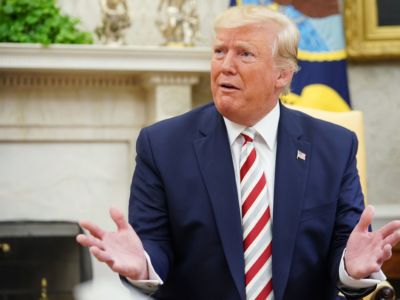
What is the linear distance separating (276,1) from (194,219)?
9.85 feet

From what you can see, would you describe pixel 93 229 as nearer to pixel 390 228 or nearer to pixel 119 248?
pixel 119 248

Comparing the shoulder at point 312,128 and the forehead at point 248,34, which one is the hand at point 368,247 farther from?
the forehead at point 248,34

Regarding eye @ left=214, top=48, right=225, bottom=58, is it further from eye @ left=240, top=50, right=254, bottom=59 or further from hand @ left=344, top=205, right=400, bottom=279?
hand @ left=344, top=205, right=400, bottom=279

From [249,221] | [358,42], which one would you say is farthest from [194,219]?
[358,42]

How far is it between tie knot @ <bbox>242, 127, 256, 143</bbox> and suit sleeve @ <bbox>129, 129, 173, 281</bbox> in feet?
0.93

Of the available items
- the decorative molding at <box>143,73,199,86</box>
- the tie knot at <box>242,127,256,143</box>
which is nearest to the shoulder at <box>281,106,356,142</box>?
the tie knot at <box>242,127,256,143</box>

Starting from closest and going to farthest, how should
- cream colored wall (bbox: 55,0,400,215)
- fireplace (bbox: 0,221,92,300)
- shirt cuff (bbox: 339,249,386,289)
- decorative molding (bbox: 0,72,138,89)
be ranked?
shirt cuff (bbox: 339,249,386,289), fireplace (bbox: 0,221,92,300), decorative molding (bbox: 0,72,138,89), cream colored wall (bbox: 55,0,400,215)

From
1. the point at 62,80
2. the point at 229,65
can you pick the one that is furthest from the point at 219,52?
the point at 62,80

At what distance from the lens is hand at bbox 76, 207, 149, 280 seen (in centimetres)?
188

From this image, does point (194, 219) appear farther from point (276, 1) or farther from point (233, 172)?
point (276, 1)

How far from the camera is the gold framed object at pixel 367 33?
5.22 m

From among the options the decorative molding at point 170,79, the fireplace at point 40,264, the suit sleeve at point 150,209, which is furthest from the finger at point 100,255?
the decorative molding at point 170,79

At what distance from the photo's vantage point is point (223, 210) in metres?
2.28

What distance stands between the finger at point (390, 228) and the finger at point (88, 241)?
0.71m
